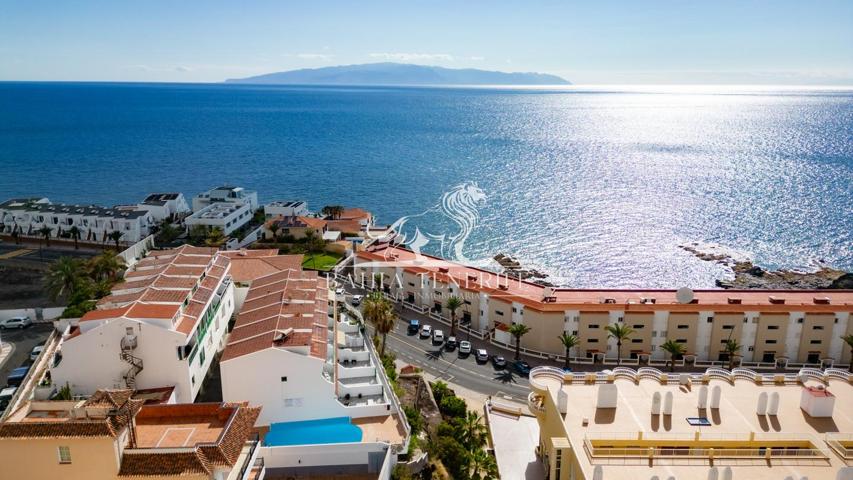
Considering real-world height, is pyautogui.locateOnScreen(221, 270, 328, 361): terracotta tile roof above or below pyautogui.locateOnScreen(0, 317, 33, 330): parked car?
above

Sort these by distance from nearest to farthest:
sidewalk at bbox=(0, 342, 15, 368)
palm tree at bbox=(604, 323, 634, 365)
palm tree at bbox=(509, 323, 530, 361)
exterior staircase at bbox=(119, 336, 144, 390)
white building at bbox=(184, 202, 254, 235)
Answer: exterior staircase at bbox=(119, 336, 144, 390) < sidewalk at bbox=(0, 342, 15, 368) < palm tree at bbox=(604, 323, 634, 365) < palm tree at bbox=(509, 323, 530, 361) < white building at bbox=(184, 202, 254, 235)

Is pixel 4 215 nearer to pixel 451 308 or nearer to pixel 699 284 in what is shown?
pixel 451 308

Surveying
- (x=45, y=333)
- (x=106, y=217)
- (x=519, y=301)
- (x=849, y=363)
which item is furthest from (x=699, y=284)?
(x=106, y=217)

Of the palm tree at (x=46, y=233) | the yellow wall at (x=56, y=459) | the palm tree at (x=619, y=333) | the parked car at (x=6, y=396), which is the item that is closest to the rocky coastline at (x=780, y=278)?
the palm tree at (x=619, y=333)

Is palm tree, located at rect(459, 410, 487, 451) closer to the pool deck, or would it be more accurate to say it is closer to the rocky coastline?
the pool deck

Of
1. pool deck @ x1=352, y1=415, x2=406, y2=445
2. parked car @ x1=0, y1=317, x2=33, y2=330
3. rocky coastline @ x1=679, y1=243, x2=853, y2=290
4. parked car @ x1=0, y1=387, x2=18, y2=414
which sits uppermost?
parked car @ x1=0, y1=317, x2=33, y2=330

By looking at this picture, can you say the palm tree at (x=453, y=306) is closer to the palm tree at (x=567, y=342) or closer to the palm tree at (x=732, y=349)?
the palm tree at (x=567, y=342)

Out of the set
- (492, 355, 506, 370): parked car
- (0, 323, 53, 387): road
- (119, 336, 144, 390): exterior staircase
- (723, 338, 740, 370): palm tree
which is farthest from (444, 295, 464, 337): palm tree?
A: (0, 323, 53, 387): road
